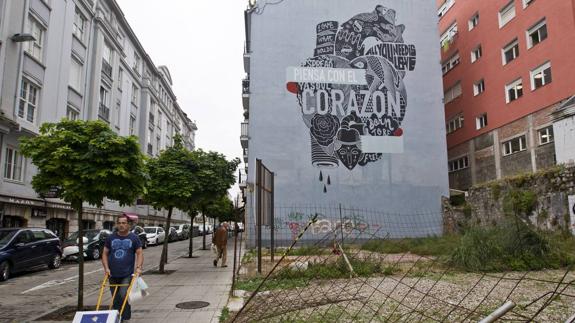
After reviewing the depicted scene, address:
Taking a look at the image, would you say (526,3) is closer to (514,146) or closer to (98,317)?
(514,146)

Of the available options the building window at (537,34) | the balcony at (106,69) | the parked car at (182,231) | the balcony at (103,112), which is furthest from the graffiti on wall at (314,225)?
the parked car at (182,231)

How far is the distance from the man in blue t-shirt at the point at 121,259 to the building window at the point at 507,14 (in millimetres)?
28019

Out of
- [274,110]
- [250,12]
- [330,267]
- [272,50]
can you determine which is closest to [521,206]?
[330,267]

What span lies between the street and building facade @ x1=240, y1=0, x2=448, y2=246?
10400 mm

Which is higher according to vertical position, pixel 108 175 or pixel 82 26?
pixel 82 26

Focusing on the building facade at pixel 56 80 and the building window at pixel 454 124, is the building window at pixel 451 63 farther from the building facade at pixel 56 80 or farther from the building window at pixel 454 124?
the building facade at pixel 56 80

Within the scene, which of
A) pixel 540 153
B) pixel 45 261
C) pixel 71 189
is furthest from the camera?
pixel 540 153

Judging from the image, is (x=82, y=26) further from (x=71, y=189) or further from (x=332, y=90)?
(x=71, y=189)

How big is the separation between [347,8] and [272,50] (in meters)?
5.64

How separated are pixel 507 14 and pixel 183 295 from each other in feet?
89.4

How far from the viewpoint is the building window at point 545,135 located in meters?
23.6

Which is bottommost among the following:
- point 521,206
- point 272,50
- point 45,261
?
point 45,261

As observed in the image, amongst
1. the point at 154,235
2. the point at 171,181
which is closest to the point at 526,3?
the point at 171,181

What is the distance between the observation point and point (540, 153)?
24.0m
